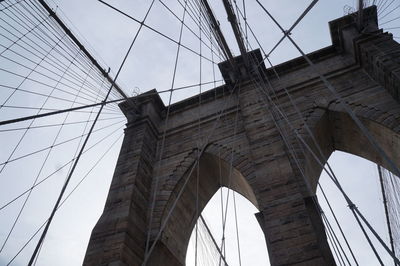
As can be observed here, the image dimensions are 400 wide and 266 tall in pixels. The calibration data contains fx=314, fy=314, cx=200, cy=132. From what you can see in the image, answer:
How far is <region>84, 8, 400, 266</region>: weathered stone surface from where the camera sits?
5609mm

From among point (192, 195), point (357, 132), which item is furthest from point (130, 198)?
point (357, 132)

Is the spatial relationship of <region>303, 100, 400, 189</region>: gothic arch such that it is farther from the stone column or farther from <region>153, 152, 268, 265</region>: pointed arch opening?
the stone column

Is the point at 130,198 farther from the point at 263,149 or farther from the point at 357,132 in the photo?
the point at 357,132

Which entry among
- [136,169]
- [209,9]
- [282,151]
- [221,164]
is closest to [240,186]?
[221,164]

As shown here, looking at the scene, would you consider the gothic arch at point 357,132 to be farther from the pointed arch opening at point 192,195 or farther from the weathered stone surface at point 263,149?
the pointed arch opening at point 192,195

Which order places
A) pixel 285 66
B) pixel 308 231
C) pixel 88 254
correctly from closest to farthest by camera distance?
pixel 308 231, pixel 88 254, pixel 285 66

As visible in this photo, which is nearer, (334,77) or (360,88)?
(360,88)

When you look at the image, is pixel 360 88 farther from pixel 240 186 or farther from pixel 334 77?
pixel 240 186

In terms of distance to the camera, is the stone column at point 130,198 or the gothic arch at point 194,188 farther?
the gothic arch at point 194,188

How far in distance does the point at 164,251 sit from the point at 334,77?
6.11m

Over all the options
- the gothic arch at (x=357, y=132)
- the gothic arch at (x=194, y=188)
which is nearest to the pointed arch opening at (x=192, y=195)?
the gothic arch at (x=194, y=188)

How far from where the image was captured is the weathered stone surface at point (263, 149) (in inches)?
221

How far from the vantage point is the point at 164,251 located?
273 inches

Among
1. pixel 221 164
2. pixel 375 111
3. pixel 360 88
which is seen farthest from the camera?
pixel 221 164
